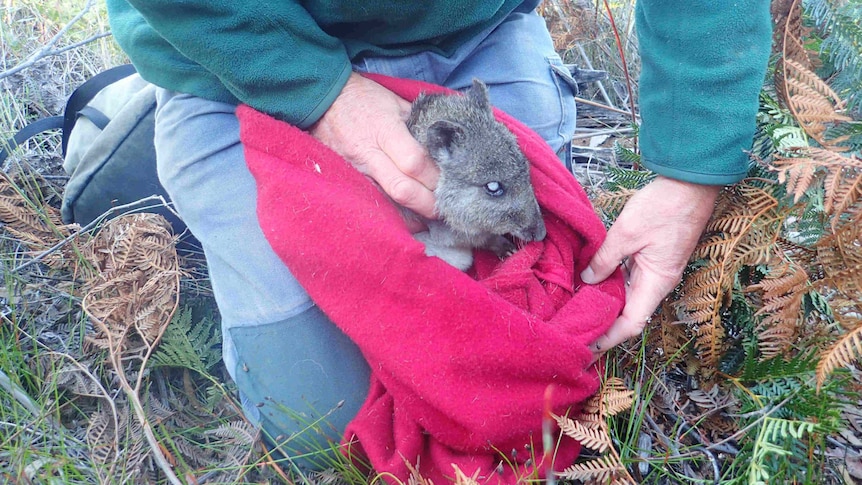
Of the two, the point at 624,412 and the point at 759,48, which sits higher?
the point at 759,48

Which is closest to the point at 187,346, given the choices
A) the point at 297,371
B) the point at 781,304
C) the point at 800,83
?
the point at 297,371

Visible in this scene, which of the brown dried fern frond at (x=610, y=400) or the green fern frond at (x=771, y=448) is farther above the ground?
the green fern frond at (x=771, y=448)

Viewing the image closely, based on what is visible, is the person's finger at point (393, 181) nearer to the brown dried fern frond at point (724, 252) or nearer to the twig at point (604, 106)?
the brown dried fern frond at point (724, 252)

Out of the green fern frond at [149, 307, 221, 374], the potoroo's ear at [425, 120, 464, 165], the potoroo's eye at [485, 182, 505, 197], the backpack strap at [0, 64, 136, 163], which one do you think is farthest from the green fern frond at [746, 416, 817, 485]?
the backpack strap at [0, 64, 136, 163]

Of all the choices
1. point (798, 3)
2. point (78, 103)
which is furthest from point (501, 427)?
point (78, 103)

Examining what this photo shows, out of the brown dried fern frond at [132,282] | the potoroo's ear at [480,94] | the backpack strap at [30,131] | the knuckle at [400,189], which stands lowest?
the brown dried fern frond at [132,282]

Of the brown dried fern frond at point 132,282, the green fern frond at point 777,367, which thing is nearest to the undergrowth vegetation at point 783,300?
the green fern frond at point 777,367

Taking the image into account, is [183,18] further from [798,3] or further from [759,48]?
[798,3]
